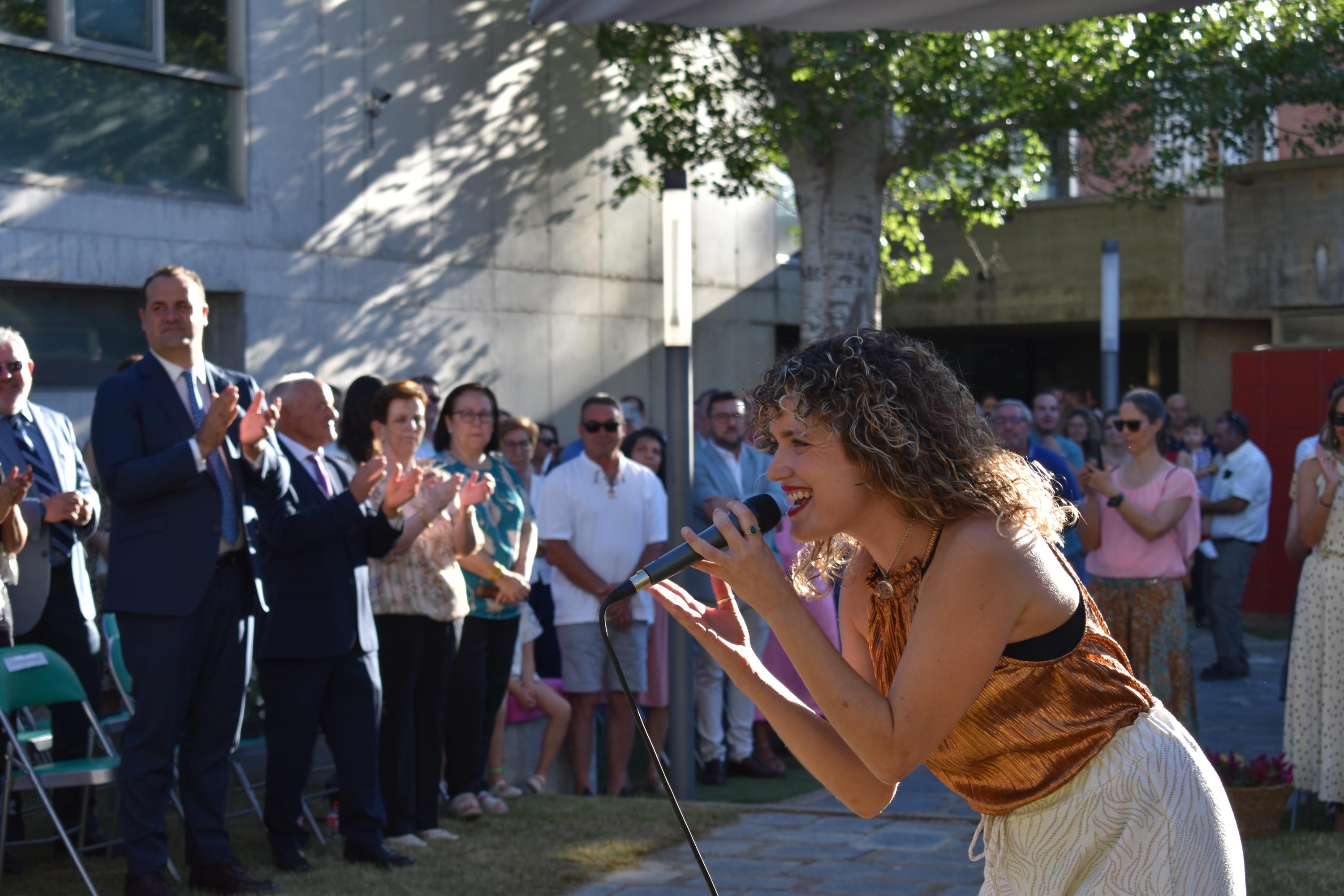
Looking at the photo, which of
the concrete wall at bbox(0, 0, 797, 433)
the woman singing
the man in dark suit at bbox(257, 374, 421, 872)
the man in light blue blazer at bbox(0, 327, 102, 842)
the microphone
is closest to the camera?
the woman singing

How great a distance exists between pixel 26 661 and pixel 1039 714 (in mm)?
4573

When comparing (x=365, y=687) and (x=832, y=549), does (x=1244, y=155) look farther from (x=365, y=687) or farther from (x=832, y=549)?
(x=832, y=549)

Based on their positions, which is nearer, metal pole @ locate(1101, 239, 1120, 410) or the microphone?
the microphone

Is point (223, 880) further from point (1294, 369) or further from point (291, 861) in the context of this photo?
point (1294, 369)

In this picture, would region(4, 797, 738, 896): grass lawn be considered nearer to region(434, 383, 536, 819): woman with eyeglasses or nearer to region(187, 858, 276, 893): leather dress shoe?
region(187, 858, 276, 893): leather dress shoe

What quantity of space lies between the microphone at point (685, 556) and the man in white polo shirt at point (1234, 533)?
1008 cm

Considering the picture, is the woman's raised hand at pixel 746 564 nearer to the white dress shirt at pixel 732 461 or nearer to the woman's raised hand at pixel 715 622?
the woman's raised hand at pixel 715 622

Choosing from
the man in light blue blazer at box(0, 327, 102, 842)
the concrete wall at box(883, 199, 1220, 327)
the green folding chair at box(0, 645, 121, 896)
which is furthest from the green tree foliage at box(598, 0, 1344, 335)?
the green folding chair at box(0, 645, 121, 896)

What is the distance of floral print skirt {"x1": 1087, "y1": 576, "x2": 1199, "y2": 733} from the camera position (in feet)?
24.8

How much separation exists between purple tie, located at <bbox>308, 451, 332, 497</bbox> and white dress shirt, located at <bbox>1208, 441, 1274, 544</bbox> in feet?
28.4

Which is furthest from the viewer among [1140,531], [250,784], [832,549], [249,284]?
[249,284]

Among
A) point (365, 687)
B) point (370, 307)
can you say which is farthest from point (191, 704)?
point (370, 307)

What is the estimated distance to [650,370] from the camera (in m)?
17.2

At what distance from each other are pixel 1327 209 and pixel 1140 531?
7.77 meters
